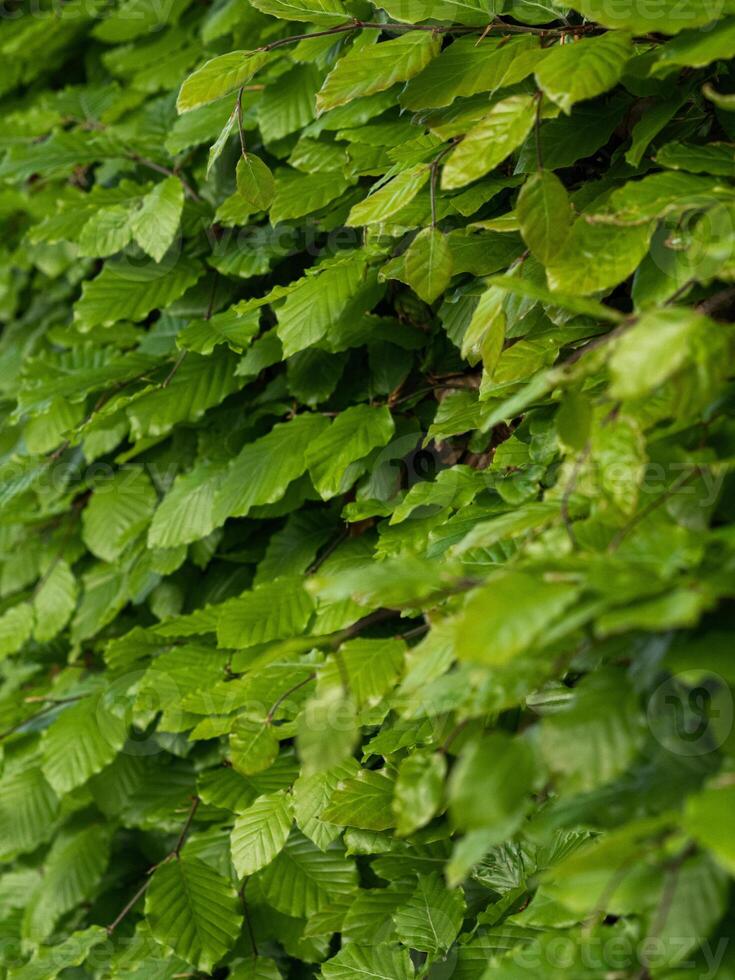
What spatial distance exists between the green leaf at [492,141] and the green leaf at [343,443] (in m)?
0.48

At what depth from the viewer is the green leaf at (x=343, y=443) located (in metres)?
1.26

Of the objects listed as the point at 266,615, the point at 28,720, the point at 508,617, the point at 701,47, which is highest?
the point at 701,47

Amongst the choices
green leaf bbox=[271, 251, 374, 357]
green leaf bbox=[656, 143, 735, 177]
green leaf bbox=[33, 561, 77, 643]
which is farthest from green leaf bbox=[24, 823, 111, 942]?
green leaf bbox=[656, 143, 735, 177]

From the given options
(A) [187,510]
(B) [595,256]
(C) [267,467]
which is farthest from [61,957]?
(B) [595,256]

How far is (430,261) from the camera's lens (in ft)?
3.28

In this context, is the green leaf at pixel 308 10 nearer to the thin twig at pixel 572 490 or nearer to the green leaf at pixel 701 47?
the green leaf at pixel 701 47

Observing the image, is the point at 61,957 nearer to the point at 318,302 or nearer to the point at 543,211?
the point at 318,302

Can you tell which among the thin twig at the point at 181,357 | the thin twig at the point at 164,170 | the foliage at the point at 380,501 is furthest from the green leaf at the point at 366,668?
the thin twig at the point at 164,170

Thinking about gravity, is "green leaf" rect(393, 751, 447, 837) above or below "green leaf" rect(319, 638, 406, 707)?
below

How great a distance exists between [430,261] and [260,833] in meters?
0.72

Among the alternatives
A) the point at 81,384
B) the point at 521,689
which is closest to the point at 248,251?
the point at 81,384

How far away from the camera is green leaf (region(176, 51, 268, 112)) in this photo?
1034mm

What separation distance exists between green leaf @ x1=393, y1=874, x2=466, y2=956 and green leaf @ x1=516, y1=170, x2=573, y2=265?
29.7 inches

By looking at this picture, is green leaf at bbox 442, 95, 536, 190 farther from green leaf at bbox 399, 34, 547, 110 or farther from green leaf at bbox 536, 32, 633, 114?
green leaf at bbox 399, 34, 547, 110
